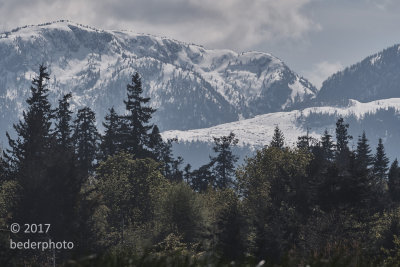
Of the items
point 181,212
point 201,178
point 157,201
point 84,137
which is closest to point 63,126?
point 84,137

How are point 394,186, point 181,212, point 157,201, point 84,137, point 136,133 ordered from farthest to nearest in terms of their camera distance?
point 394,186, point 84,137, point 136,133, point 157,201, point 181,212

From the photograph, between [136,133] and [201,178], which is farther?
[201,178]

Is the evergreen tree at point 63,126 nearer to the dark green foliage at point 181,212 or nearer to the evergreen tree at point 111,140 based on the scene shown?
the evergreen tree at point 111,140

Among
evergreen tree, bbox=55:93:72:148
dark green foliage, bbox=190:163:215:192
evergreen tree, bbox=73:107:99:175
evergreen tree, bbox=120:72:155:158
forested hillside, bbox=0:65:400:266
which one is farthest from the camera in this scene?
dark green foliage, bbox=190:163:215:192

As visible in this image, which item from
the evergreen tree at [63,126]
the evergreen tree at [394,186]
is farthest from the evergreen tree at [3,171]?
the evergreen tree at [394,186]

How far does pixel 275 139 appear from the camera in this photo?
106 metres

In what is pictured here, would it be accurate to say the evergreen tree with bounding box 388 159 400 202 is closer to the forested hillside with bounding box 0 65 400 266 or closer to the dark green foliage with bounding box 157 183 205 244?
the forested hillside with bounding box 0 65 400 266

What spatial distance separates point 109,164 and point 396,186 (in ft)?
148

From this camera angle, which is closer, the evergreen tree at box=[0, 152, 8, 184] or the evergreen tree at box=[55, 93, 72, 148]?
the evergreen tree at box=[0, 152, 8, 184]

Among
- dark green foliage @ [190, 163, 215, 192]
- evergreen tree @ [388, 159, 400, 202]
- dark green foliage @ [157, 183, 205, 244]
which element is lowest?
dark green foliage @ [157, 183, 205, 244]

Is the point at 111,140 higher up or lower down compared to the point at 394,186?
higher up

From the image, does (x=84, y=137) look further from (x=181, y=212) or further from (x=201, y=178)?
(x=201, y=178)

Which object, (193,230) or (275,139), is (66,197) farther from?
(275,139)

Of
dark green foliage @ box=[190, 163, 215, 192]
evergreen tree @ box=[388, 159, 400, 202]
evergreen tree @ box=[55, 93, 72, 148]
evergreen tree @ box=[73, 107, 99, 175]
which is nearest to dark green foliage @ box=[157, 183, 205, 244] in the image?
evergreen tree @ box=[55, 93, 72, 148]
